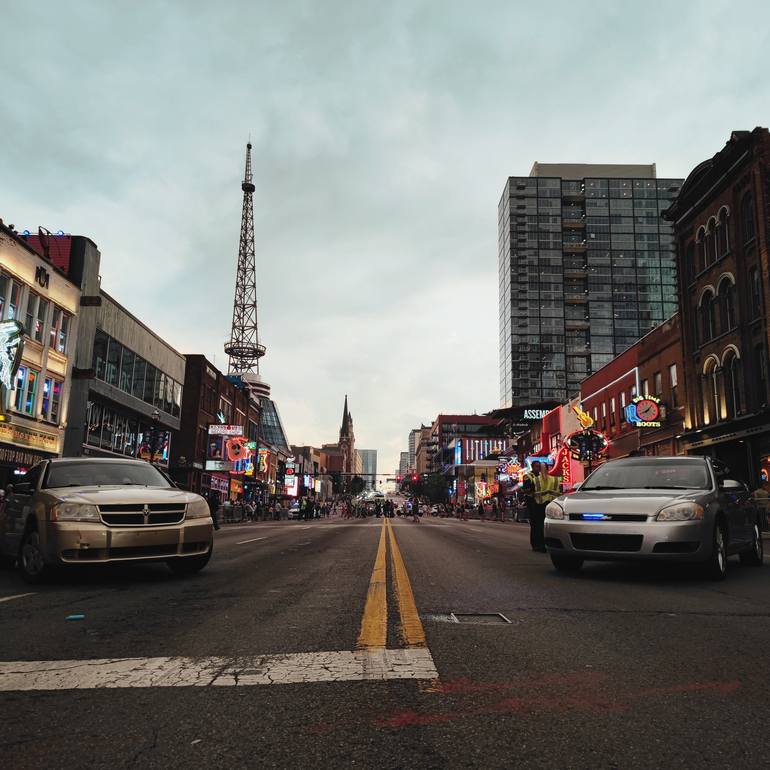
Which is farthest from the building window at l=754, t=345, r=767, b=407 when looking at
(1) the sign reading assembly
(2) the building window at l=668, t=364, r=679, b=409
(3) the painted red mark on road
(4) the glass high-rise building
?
(4) the glass high-rise building

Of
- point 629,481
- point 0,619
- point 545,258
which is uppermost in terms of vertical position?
point 545,258

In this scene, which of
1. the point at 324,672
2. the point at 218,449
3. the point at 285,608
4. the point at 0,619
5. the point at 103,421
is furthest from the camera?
the point at 218,449

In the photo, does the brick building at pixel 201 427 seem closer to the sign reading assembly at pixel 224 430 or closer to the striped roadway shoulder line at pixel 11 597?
the sign reading assembly at pixel 224 430

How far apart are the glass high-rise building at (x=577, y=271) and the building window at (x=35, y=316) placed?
80275mm

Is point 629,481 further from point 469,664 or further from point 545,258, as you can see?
point 545,258

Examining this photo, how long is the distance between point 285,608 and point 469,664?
2.46m

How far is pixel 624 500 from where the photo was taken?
314 inches

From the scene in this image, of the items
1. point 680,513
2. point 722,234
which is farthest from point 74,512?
point 722,234

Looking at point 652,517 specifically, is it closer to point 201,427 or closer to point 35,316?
point 35,316

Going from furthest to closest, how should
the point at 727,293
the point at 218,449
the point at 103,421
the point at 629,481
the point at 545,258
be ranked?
the point at 545,258 → the point at 218,449 → the point at 103,421 → the point at 727,293 → the point at 629,481

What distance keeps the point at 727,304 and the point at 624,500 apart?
26.8 metres

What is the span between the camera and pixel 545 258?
104 meters

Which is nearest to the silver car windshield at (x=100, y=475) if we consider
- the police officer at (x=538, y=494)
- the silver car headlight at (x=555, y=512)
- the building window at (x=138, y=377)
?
the silver car headlight at (x=555, y=512)

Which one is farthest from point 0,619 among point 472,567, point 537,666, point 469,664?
point 472,567
